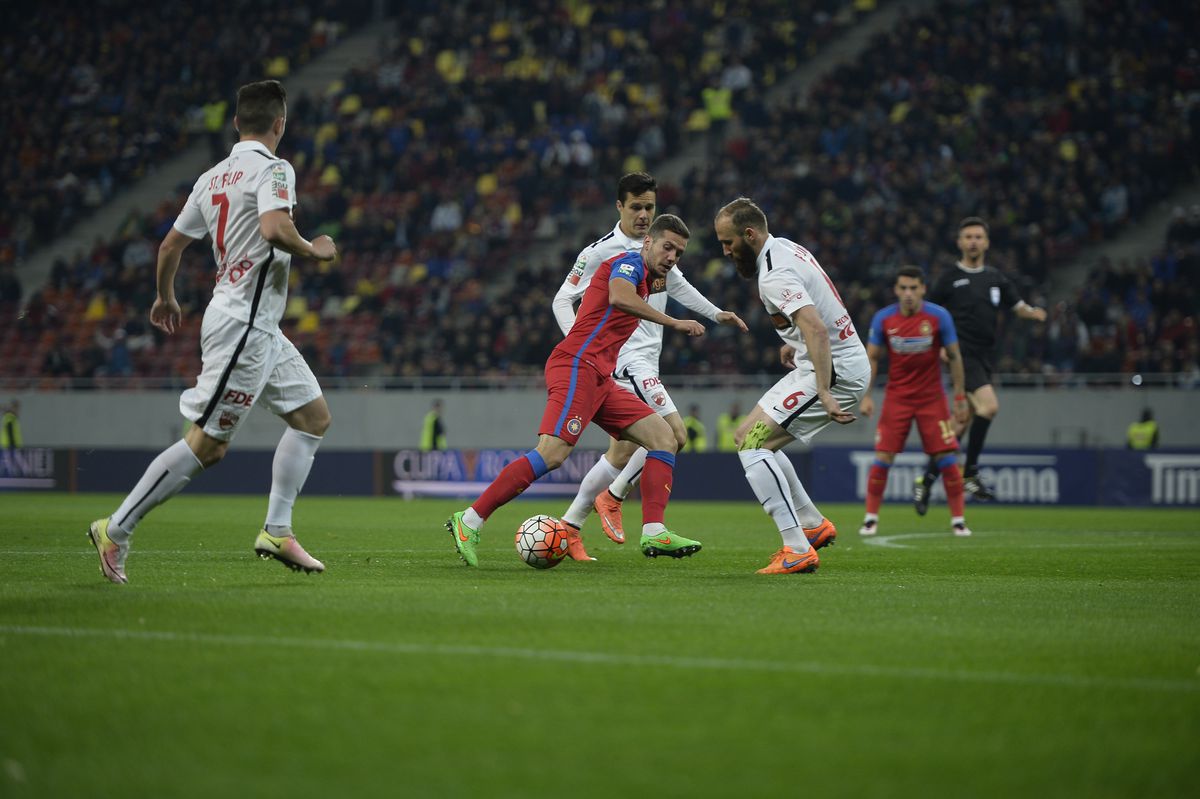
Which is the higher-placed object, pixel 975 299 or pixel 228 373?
pixel 975 299

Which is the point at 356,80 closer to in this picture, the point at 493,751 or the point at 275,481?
the point at 275,481

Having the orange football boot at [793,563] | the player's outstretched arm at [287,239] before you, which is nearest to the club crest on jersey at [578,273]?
the orange football boot at [793,563]

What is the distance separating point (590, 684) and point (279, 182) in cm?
384

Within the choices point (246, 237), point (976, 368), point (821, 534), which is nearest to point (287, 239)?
point (246, 237)

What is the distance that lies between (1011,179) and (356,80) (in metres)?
17.4

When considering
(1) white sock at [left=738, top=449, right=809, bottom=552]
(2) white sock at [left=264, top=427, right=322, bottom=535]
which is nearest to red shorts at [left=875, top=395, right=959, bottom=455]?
(1) white sock at [left=738, top=449, right=809, bottom=552]

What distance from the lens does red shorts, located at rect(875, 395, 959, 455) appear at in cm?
1416

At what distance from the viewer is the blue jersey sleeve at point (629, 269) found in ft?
30.0

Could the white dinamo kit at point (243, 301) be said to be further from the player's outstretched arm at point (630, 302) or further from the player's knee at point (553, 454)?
the player's outstretched arm at point (630, 302)

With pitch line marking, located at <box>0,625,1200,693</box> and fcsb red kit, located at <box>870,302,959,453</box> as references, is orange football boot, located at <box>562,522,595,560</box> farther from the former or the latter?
fcsb red kit, located at <box>870,302,959,453</box>

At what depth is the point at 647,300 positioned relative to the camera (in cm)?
1084

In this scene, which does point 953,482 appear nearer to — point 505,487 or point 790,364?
point 790,364

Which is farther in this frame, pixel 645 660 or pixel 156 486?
pixel 156 486

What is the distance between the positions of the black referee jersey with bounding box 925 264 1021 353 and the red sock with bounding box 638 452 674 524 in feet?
21.7
